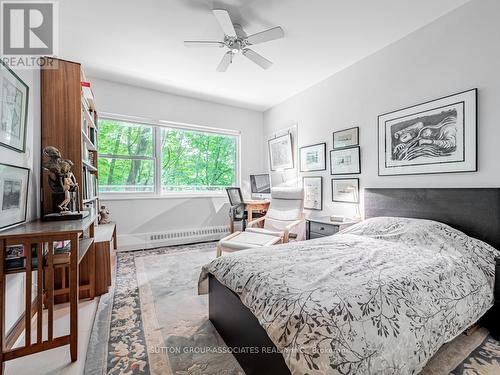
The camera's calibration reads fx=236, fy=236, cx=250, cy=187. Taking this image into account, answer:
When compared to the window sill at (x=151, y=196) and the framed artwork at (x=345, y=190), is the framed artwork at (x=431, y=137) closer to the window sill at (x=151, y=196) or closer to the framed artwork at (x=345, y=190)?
the framed artwork at (x=345, y=190)

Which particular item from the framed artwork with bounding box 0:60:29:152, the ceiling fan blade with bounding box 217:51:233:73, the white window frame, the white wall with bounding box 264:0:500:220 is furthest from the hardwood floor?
the white wall with bounding box 264:0:500:220

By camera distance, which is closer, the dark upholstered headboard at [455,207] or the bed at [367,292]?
the bed at [367,292]

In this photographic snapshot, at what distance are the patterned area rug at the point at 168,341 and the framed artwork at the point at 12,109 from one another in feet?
4.63

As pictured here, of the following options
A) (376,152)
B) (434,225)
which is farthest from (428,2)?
(434,225)

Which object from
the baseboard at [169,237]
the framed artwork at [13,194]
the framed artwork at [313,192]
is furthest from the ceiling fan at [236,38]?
the baseboard at [169,237]

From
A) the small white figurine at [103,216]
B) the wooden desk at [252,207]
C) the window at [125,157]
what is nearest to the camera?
the small white figurine at [103,216]

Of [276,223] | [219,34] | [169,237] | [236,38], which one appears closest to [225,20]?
[236,38]

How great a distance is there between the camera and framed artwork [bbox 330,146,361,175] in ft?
9.83

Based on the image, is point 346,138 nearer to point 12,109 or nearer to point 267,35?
point 267,35

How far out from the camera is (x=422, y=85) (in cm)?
235

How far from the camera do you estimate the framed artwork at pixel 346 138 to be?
3.02 meters

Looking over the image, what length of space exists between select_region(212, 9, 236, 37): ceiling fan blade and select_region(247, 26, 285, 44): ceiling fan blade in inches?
6.9

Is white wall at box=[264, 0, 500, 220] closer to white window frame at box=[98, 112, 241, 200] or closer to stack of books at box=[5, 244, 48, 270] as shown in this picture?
white window frame at box=[98, 112, 241, 200]

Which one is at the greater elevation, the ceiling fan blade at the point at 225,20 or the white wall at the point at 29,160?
the ceiling fan blade at the point at 225,20
